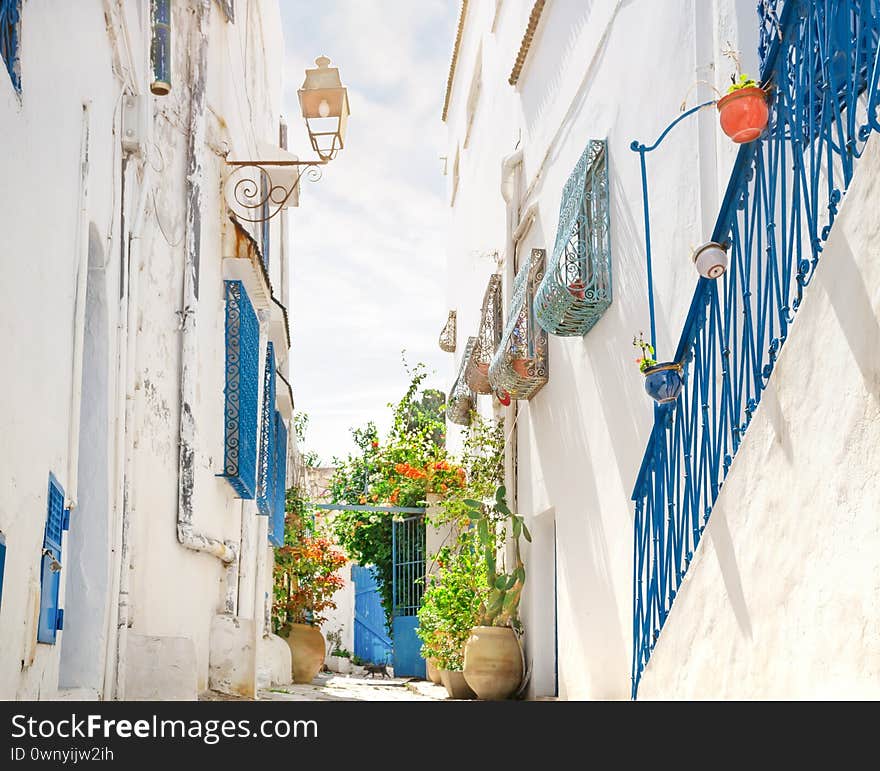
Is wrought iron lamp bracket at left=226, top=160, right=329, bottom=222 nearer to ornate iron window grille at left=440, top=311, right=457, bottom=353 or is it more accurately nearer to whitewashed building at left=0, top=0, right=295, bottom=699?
whitewashed building at left=0, top=0, right=295, bottom=699

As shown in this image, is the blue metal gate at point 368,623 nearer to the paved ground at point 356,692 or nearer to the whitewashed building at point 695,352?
the paved ground at point 356,692

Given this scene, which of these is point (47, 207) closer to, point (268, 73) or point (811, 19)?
point (811, 19)

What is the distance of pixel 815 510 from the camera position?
3.28 m

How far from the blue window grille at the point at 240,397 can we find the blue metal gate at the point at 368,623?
11568mm

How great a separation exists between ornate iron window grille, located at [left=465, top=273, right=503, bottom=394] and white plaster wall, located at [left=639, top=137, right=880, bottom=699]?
296 inches

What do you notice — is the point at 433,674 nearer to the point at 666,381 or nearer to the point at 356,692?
the point at 356,692

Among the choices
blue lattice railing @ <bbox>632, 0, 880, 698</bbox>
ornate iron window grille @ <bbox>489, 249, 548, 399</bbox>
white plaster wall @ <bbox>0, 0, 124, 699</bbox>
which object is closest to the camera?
blue lattice railing @ <bbox>632, 0, 880, 698</bbox>

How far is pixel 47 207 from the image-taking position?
13.5ft

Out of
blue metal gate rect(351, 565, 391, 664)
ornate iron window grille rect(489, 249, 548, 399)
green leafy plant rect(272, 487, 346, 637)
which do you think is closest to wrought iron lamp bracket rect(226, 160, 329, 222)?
ornate iron window grille rect(489, 249, 548, 399)

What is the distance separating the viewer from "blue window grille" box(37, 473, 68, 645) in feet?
13.9

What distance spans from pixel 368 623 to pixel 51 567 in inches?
692

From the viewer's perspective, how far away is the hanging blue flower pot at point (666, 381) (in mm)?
4711

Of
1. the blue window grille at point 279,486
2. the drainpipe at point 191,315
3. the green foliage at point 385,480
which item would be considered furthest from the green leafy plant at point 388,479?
the drainpipe at point 191,315
